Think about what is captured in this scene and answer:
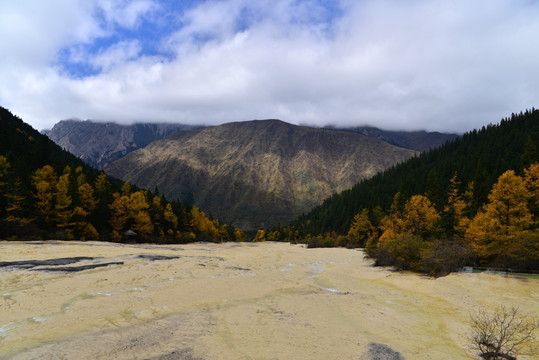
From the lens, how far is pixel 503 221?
32719 mm

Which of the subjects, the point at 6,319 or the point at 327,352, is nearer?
the point at 327,352

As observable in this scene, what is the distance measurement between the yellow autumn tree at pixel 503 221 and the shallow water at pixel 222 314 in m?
10.2

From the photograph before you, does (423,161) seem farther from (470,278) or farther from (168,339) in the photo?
(168,339)

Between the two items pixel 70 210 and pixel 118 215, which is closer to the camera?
pixel 70 210

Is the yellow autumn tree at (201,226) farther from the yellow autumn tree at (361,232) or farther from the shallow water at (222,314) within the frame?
the shallow water at (222,314)

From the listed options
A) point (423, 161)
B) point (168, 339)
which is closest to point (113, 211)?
point (168, 339)

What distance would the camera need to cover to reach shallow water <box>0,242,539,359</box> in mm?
8273

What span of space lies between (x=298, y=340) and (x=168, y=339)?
4278 mm

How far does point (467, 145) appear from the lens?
6029 inches

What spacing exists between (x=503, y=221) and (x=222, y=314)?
36.4 m

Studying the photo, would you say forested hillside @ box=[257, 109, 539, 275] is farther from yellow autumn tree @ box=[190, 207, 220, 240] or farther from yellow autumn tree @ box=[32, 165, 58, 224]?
yellow autumn tree @ box=[32, 165, 58, 224]

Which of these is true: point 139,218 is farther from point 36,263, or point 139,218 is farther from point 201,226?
point 36,263

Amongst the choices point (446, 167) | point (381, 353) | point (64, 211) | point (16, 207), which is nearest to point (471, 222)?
point (381, 353)

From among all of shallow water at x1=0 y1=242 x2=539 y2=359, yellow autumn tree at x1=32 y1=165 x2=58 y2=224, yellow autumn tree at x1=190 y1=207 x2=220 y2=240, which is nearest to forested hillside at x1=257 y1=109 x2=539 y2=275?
shallow water at x1=0 y1=242 x2=539 y2=359
